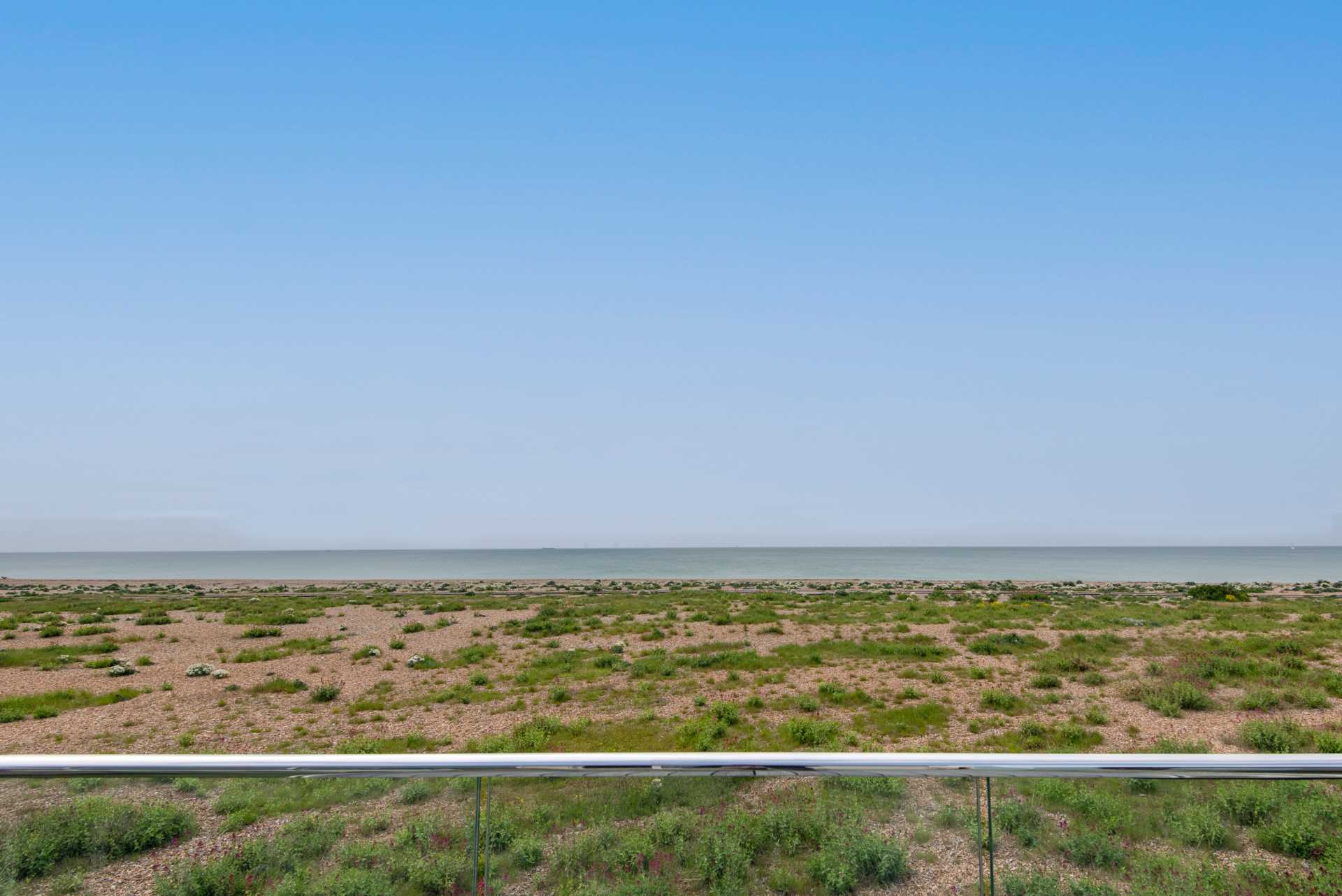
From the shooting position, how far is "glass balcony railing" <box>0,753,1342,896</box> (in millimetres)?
2301

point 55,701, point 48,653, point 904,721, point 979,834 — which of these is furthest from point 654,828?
point 48,653

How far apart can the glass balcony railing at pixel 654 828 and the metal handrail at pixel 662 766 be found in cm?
1

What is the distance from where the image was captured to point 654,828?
8.03 feet

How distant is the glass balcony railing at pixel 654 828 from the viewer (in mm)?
2301

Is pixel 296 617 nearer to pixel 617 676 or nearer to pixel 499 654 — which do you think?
pixel 499 654

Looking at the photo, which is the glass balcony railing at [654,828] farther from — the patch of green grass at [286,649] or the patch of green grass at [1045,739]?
the patch of green grass at [286,649]

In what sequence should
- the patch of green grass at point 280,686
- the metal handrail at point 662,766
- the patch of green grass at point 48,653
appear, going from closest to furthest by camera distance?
the metal handrail at point 662,766, the patch of green grass at point 280,686, the patch of green grass at point 48,653

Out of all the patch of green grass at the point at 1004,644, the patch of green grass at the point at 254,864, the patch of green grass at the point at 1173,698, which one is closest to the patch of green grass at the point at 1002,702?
the patch of green grass at the point at 1173,698

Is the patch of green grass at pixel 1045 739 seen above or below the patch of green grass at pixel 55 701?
above

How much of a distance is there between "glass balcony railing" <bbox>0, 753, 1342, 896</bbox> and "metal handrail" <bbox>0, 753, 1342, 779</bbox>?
11 millimetres

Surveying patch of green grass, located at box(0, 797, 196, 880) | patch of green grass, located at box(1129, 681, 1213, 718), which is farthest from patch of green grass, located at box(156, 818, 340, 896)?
patch of green grass, located at box(1129, 681, 1213, 718)

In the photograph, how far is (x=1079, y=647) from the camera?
1745 centimetres

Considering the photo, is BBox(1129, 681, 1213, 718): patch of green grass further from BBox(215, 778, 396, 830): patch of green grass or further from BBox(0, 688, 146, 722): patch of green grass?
BBox(0, 688, 146, 722): patch of green grass

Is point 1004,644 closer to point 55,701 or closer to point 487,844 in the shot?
point 487,844
